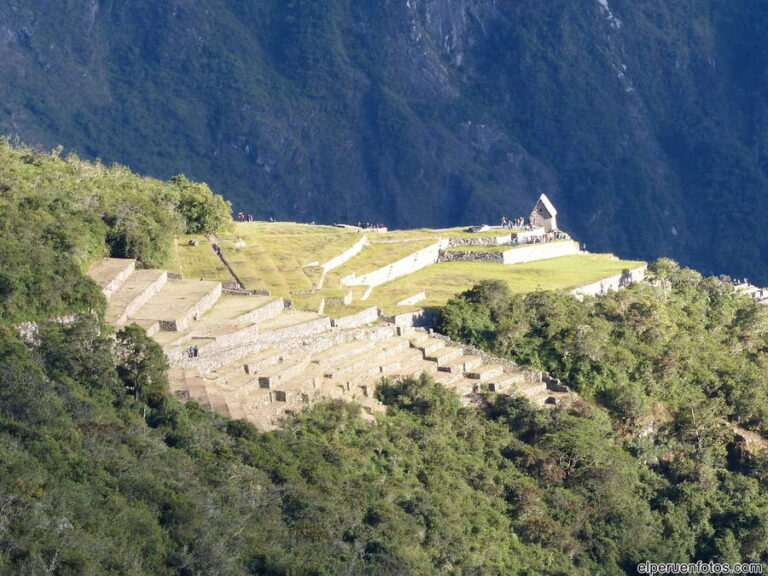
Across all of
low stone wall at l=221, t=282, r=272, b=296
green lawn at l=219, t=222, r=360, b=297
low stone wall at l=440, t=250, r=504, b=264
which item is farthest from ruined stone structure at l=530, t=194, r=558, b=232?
low stone wall at l=221, t=282, r=272, b=296

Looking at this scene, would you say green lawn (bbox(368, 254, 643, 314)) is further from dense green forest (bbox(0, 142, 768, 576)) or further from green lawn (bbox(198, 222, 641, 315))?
dense green forest (bbox(0, 142, 768, 576))

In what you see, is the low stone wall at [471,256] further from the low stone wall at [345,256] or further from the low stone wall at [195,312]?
the low stone wall at [195,312]

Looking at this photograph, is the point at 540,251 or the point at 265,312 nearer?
the point at 265,312

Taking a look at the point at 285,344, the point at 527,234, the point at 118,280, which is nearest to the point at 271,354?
the point at 285,344

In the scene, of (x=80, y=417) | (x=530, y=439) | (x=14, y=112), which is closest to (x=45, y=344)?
(x=80, y=417)

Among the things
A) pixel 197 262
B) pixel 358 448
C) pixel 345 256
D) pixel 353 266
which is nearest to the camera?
pixel 358 448

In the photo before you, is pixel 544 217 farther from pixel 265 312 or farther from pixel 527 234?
pixel 265 312

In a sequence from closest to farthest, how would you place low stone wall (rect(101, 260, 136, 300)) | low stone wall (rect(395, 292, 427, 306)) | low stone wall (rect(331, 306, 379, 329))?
low stone wall (rect(101, 260, 136, 300)), low stone wall (rect(331, 306, 379, 329)), low stone wall (rect(395, 292, 427, 306))
